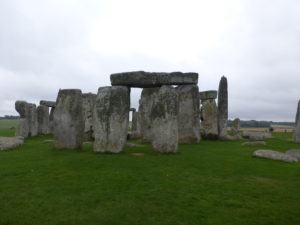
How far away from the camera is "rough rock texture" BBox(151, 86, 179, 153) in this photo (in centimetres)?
1146

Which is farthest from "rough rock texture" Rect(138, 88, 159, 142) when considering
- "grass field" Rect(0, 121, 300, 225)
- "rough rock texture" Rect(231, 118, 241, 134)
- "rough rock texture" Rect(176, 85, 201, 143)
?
"rough rock texture" Rect(231, 118, 241, 134)

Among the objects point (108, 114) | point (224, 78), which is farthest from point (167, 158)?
point (224, 78)

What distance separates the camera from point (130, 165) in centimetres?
901

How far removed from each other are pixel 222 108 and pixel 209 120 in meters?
1.32

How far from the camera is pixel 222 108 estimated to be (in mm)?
20219

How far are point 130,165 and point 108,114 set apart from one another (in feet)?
9.48

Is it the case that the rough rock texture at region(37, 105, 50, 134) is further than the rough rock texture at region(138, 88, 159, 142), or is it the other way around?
the rough rock texture at region(37, 105, 50, 134)

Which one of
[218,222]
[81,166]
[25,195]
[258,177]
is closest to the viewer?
[218,222]

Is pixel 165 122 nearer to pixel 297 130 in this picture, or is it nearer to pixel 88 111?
pixel 88 111

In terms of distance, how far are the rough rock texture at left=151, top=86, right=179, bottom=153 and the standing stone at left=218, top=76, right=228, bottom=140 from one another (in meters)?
9.12

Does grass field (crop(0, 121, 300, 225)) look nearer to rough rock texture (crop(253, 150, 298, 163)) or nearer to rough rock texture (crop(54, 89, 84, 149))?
rough rock texture (crop(253, 150, 298, 163))

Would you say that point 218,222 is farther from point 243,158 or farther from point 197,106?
point 197,106

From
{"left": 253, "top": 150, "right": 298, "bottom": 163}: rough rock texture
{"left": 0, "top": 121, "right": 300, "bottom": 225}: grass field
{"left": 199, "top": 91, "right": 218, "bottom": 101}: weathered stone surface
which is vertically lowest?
{"left": 0, "top": 121, "right": 300, "bottom": 225}: grass field

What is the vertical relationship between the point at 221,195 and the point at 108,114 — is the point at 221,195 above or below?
below
